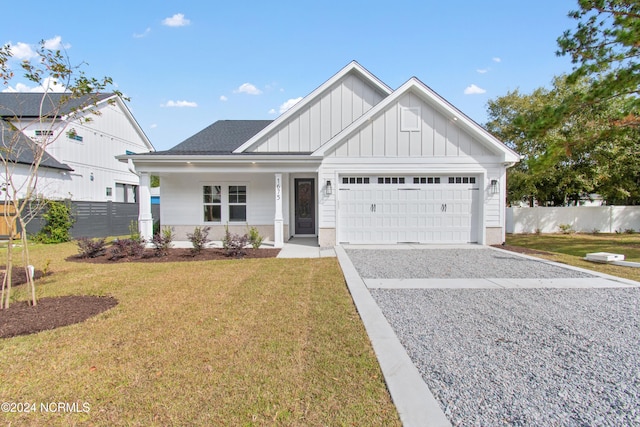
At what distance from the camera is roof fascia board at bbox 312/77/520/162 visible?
1028 centimetres

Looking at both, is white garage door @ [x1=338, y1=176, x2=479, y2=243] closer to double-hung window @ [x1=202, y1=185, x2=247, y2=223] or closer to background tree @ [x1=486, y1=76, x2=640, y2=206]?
background tree @ [x1=486, y1=76, x2=640, y2=206]

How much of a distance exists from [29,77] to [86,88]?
75 centimetres

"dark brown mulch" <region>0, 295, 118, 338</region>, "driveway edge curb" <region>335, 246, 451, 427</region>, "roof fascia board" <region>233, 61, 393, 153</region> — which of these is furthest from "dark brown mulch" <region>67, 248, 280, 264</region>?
"driveway edge curb" <region>335, 246, 451, 427</region>

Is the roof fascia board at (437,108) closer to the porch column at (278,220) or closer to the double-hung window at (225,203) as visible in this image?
the porch column at (278,220)

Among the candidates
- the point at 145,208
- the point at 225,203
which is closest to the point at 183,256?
the point at 145,208

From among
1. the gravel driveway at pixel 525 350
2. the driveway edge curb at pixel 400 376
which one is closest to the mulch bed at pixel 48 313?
the driveway edge curb at pixel 400 376

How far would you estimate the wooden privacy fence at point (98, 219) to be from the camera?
1369cm

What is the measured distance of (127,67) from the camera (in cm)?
1091

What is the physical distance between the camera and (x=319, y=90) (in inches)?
494

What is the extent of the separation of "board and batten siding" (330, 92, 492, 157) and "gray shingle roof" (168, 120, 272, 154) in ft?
16.5

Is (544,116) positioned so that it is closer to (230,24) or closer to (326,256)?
(326,256)

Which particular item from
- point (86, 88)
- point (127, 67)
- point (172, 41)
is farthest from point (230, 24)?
point (86, 88)

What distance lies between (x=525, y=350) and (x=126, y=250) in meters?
9.75

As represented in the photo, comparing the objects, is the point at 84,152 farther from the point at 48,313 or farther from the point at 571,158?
the point at 571,158
